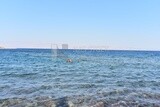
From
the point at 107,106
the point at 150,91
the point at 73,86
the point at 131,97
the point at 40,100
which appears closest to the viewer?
the point at 107,106

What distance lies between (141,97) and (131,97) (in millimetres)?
727

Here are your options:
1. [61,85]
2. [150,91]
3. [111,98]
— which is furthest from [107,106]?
[61,85]

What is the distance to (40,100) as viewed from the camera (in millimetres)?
19297

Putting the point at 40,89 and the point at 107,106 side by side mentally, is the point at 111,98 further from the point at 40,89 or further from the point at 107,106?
the point at 40,89

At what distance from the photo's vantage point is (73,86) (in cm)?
2570

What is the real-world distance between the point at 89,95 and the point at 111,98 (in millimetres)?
1682

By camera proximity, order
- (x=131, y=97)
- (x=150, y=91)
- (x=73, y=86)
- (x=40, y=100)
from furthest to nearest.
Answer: (x=73, y=86) → (x=150, y=91) → (x=131, y=97) → (x=40, y=100)

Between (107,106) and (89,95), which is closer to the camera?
(107,106)

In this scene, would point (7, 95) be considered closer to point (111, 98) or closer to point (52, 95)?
point (52, 95)

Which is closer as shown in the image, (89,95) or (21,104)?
(21,104)

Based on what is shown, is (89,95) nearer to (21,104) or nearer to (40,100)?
(40,100)

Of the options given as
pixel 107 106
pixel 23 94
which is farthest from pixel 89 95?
pixel 23 94

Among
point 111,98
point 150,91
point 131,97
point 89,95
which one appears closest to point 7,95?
point 89,95

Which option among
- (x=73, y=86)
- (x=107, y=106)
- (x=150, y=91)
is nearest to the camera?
(x=107, y=106)
